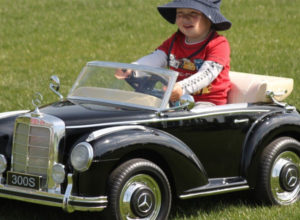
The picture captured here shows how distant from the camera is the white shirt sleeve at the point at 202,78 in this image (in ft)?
20.6

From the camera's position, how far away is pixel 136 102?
5867 mm

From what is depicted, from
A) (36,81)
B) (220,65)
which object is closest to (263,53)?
Result: (36,81)

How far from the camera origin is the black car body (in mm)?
5148

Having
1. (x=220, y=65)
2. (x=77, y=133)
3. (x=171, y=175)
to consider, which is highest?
(x=220, y=65)

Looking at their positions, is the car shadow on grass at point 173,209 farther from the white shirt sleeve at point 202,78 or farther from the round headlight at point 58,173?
the white shirt sleeve at point 202,78

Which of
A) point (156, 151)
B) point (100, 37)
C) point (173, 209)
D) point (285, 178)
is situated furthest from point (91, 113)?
point (100, 37)

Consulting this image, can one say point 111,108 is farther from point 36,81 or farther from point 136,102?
point 36,81

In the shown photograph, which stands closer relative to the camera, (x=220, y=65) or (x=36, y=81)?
(x=220, y=65)

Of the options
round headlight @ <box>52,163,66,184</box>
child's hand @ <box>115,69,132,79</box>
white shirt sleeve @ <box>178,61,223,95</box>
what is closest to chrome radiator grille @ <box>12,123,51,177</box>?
round headlight @ <box>52,163,66,184</box>

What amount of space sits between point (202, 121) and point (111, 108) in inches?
29.5

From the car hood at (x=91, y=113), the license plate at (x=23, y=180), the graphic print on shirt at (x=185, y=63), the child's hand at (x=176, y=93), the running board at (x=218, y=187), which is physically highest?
the graphic print on shirt at (x=185, y=63)

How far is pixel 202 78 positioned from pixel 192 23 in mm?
585

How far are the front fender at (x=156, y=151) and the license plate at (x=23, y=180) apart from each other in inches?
21.9

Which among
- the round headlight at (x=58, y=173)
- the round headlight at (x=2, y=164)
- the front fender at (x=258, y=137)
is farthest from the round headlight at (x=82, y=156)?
the front fender at (x=258, y=137)
